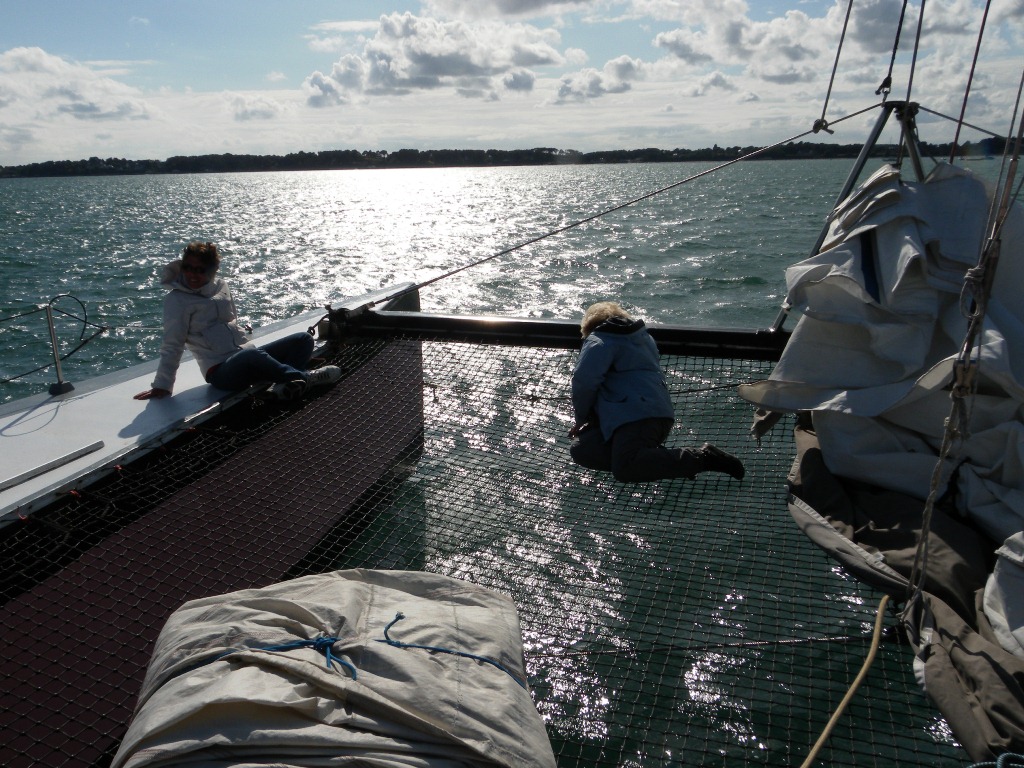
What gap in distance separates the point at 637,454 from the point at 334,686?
207 centimetres

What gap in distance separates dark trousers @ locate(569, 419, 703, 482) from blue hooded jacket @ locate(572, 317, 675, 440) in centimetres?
5

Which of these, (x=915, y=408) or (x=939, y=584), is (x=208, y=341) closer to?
(x=915, y=408)

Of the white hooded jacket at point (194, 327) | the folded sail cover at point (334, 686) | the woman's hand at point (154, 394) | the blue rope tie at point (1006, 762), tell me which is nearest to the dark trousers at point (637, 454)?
the folded sail cover at point (334, 686)

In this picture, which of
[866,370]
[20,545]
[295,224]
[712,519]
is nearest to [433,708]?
[20,545]

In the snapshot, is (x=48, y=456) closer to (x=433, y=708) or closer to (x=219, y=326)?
(x=219, y=326)

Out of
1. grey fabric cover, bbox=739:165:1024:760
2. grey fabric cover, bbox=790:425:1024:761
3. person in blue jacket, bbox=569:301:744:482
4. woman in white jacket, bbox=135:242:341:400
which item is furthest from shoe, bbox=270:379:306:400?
grey fabric cover, bbox=790:425:1024:761

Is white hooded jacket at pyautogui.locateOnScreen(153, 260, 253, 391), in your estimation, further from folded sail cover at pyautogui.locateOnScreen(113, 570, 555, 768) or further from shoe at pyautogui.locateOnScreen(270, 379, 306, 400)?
folded sail cover at pyautogui.locateOnScreen(113, 570, 555, 768)

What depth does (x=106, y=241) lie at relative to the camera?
74.7ft

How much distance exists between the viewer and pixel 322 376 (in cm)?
439

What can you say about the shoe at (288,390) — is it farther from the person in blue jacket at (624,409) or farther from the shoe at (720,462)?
the shoe at (720,462)

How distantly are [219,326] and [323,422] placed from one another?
2.53 ft

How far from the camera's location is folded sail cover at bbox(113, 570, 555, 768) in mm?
1532

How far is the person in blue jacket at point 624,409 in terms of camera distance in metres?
3.44

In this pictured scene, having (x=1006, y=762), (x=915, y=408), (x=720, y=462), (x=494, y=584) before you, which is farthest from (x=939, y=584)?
(x=494, y=584)
